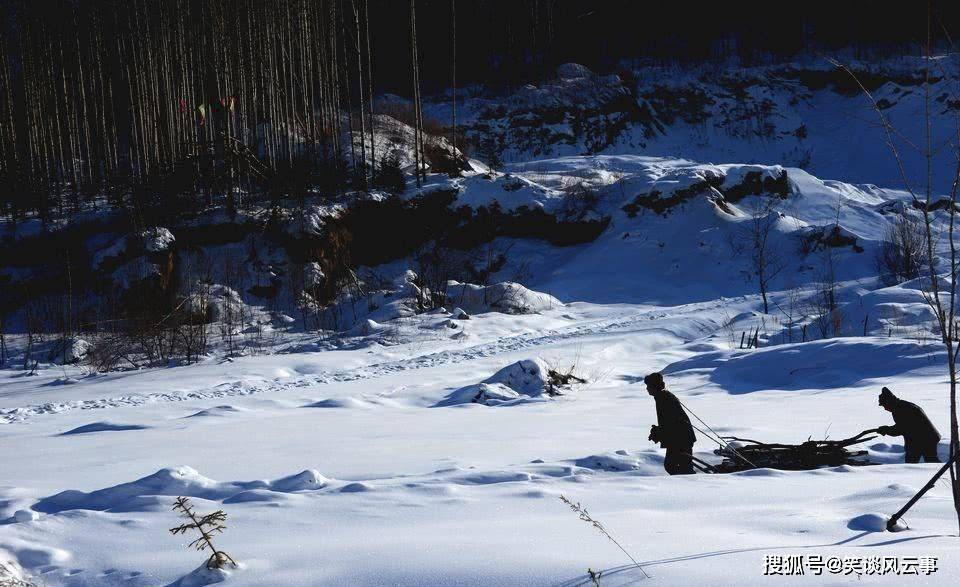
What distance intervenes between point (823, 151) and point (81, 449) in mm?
33689

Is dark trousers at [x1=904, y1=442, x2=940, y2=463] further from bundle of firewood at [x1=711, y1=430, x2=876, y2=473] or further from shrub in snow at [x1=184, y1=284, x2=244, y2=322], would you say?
shrub in snow at [x1=184, y1=284, x2=244, y2=322]

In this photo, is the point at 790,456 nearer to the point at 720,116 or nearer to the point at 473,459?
the point at 473,459

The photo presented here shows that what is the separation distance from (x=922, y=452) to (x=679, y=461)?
1793mm

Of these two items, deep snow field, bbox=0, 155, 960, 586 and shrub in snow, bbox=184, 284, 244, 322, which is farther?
shrub in snow, bbox=184, 284, 244, 322

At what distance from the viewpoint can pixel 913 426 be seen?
16.9 ft

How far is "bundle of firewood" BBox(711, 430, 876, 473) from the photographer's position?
5156 millimetres

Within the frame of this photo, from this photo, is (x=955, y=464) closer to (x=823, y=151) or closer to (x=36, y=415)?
(x=36, y=415)

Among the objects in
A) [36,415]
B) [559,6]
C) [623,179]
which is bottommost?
[36,415]

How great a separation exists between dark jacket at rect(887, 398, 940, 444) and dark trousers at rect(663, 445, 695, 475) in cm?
146

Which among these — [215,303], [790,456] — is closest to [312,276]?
[215,303]

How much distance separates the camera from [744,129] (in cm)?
3384

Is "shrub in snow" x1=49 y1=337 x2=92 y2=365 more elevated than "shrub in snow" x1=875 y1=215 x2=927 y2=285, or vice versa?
"shrub in snow" x1=875 y1=215 x2=927 y2=285

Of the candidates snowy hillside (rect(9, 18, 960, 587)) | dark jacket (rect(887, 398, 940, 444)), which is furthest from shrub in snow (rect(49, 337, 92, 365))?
dark jacket (rect(887, 398, 940, 444))

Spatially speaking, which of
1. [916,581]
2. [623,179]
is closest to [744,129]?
[623,179]
